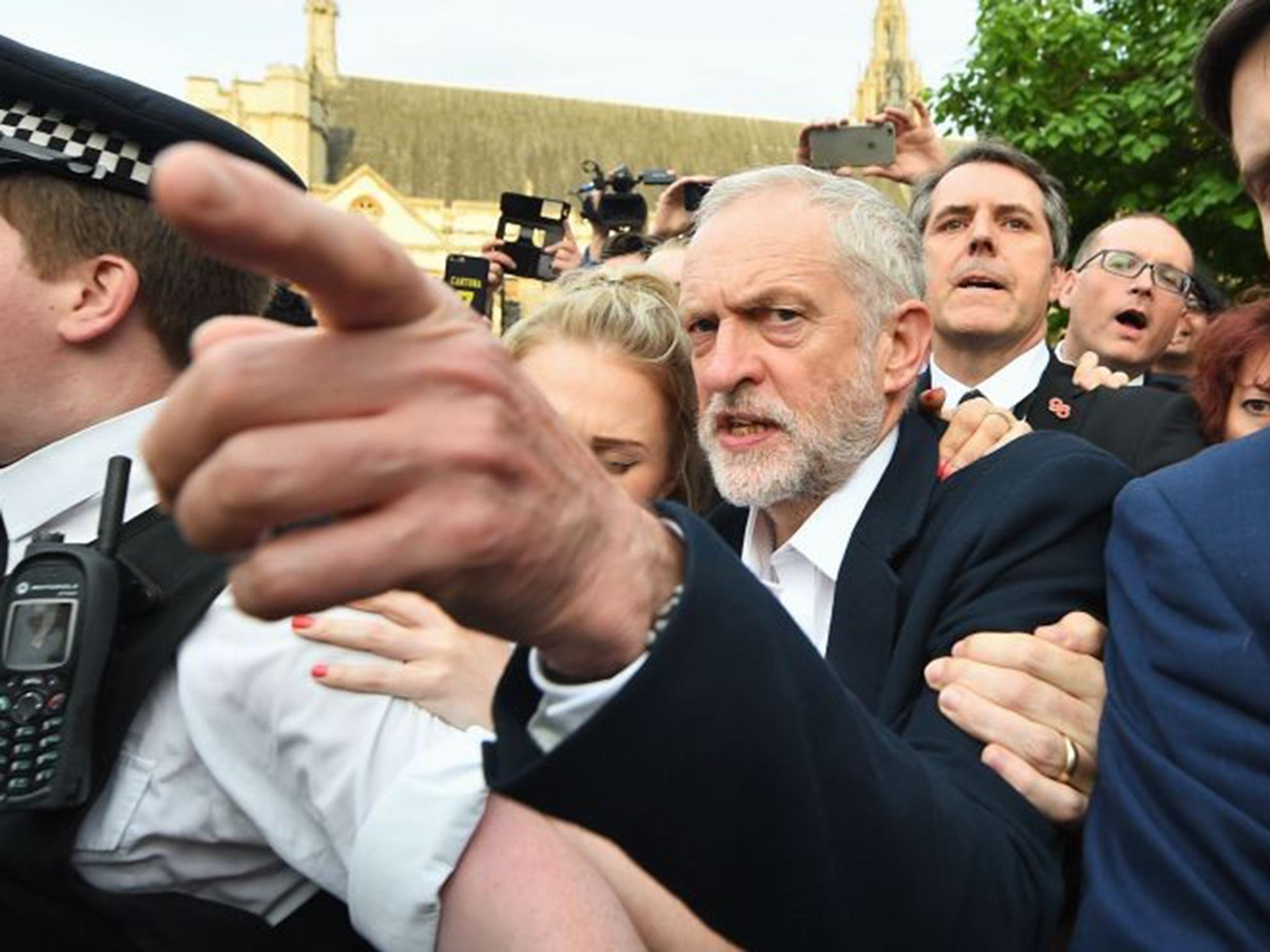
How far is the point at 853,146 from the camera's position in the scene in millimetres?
4652

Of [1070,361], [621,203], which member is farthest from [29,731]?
[1070,361]

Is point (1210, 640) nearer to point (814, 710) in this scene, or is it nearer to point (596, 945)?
point (814, 710)

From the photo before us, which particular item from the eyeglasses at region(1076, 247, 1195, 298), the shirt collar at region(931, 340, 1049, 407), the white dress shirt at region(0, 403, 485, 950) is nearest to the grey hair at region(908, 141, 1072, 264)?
the shirt collar at region(931, 340, 1049, 407)

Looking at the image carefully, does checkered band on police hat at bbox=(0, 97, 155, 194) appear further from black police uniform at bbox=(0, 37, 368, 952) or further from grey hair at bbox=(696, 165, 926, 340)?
grey hair at bbox=(696, 165, 926, 340)

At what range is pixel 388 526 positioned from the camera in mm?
762

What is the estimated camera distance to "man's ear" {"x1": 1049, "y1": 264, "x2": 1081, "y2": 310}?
196 inches

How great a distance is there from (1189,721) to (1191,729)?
0.01 metres

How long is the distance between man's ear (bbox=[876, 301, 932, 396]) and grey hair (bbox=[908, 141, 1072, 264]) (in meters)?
2.05

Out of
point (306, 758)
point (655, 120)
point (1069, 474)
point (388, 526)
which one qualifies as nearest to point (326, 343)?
point (388, 526)

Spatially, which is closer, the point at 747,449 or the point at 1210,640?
the point at 1210,640

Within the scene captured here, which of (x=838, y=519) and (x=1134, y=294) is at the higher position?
(x=1134, y=294)

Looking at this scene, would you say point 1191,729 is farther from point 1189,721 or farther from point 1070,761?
point 1070,761

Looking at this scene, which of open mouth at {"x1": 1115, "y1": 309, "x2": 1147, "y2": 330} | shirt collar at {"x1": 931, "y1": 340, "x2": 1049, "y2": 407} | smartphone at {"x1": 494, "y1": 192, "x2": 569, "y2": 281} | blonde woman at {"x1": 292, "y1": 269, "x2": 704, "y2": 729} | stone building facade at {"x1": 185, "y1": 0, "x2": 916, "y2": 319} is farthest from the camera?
stone building facade at {"x1": 185, "y1": 0, "x2": 916, "y2": 319}

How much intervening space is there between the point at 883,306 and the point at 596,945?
5.01 feet
